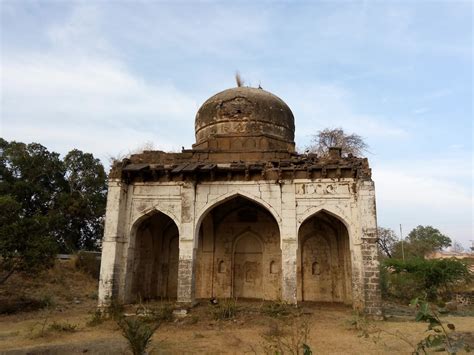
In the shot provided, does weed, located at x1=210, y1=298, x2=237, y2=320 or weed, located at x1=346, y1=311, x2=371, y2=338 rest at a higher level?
weed, located at x1=210, y1=298, x2=237, y2=320

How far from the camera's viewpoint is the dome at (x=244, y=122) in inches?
585

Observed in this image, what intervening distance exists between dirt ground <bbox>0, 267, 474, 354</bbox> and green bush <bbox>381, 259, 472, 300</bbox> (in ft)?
24.6

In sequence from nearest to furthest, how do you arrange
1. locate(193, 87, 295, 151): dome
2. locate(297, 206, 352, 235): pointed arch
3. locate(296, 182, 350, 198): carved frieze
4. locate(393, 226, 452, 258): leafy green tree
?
locate(297, 206, 352, 235): pointed arch < locate(296, 182, 350, 198): carved frieze < locate(193, 87, 295, 151): dome < locate(393, 226, 452, 258): leafy green tree

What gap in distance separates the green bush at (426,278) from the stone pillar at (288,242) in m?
9.83

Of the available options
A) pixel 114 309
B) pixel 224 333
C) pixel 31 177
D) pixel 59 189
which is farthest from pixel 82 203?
pixel 224 333

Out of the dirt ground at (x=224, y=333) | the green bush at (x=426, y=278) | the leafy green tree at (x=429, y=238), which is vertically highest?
the leafy green tree at (x=429, y=238)

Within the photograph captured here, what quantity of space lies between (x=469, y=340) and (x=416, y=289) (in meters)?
11.8

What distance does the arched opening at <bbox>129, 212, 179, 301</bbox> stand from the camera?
48.9ft

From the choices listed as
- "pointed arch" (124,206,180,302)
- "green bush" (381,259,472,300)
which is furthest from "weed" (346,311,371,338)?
"green bush" (381,259,472,300)

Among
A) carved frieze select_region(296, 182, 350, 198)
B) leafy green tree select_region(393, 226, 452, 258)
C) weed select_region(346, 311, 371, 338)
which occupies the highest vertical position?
leafy green tree select_region(393, 226, 452, 258)

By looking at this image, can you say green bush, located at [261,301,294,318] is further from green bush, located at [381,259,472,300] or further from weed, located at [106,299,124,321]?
green bush, located at [381,259,472,300]

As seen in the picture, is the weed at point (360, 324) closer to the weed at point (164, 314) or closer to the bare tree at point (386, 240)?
the weed at point (164, 314)

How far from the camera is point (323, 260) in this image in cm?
1514

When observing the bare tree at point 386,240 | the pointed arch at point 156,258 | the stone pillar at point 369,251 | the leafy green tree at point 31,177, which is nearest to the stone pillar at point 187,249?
the pointed arch at point 156,258
